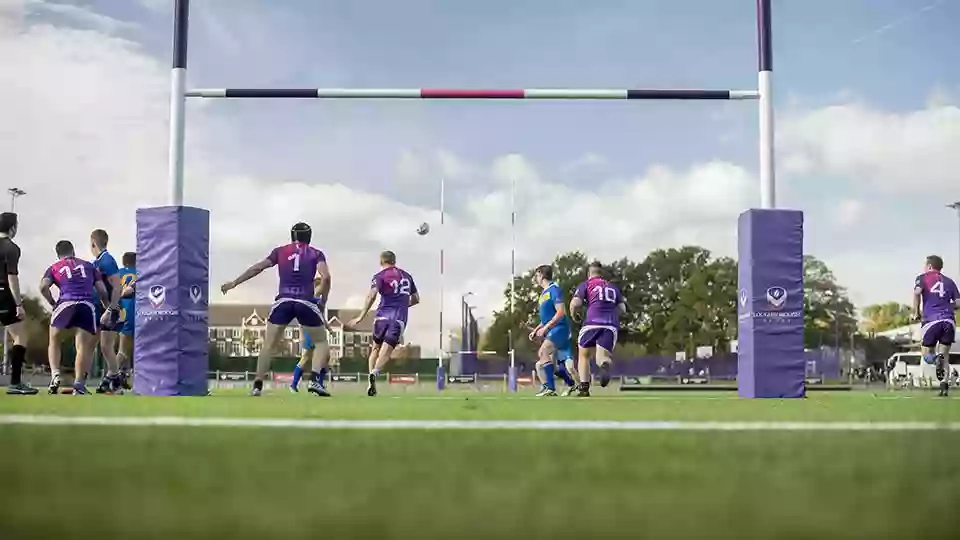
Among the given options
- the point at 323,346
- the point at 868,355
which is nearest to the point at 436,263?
the point at 323,346

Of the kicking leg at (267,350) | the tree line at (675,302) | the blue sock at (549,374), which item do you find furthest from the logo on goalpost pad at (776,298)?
the tree line at (675,302)

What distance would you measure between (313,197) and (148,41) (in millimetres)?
27652

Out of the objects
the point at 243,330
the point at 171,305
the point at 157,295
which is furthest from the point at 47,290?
the point at 243,330

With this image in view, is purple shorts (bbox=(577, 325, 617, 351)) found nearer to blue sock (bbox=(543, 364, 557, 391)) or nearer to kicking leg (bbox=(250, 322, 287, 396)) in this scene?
blue sock (bbox=(543, 364, 557, 391))

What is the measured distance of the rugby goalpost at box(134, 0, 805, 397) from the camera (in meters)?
10.2

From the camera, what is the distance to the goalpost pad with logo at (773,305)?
10539mm

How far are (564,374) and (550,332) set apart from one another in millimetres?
854

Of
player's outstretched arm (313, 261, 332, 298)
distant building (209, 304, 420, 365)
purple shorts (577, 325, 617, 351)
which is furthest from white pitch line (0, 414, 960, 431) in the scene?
distant building (209, 304, 420, 365)

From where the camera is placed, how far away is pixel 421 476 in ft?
7.63

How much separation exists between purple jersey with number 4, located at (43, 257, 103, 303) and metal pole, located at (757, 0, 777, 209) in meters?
7.44

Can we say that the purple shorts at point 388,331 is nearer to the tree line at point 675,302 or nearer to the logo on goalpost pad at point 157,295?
the logo on goalpost pad at point 157,295

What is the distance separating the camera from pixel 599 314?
11.5 metres

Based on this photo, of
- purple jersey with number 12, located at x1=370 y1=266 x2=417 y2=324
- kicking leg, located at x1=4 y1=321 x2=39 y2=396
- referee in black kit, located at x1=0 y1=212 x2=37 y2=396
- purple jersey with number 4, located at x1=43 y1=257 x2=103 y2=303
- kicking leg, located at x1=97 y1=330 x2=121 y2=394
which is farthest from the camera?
purple jersey with number 12, located at x1=370 y1=266 x2=417 y2=324

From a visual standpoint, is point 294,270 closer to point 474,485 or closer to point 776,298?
point 776,298
